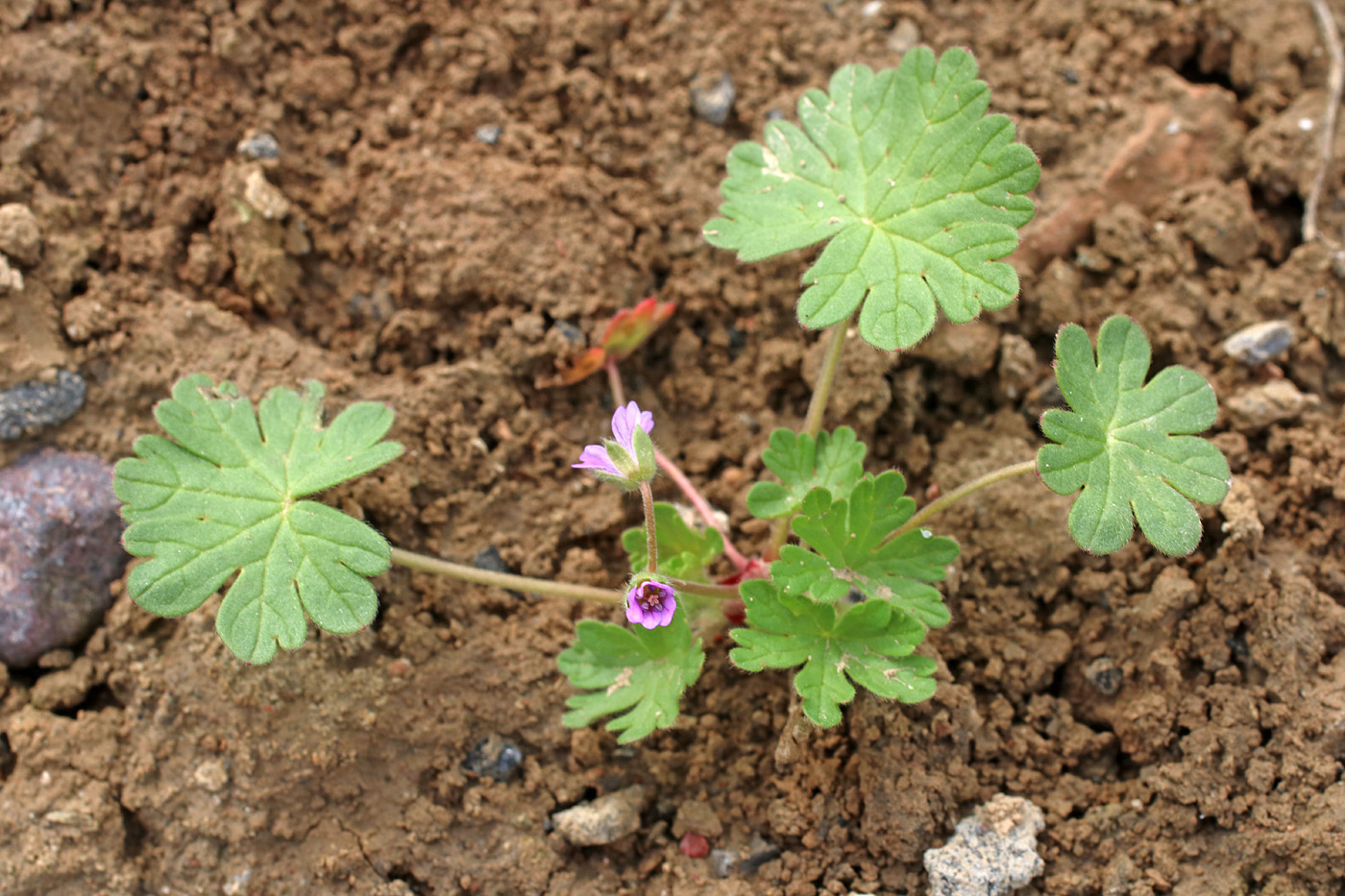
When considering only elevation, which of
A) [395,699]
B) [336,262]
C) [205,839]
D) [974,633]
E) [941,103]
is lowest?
[205,839]

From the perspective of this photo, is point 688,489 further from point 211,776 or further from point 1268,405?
point 1268,405

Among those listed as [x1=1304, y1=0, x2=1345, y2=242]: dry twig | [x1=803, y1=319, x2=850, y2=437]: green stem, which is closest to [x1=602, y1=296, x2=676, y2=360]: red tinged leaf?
[x1=803, y1=319, x2=850, y2=437]: green stem

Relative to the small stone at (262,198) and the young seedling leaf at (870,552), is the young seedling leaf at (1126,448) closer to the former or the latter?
the young seedling leaf at (870,552)

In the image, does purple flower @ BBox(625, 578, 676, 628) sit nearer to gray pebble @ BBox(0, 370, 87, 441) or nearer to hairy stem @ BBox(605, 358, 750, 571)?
hairy stem @ BBox(605, 358, 750, 571)

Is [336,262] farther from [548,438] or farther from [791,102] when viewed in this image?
[791,102]

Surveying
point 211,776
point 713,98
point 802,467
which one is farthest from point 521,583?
point 713,98

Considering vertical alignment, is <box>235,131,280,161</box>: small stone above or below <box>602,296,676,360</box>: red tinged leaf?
above

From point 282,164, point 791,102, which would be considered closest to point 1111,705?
point 791,102
